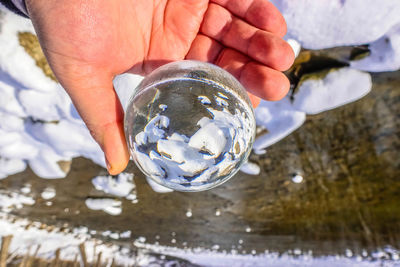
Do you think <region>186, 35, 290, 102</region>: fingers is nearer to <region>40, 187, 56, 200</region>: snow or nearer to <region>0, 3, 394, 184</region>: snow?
<region>0, 3, 394, 184</region>: snow

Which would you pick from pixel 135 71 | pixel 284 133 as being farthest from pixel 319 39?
pixel 135 71

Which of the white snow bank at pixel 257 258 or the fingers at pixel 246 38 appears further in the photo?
the white snow bank at pixel 257 258

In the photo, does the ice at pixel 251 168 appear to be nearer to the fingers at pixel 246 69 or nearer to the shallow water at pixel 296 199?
the shallow water at pixel 296 199

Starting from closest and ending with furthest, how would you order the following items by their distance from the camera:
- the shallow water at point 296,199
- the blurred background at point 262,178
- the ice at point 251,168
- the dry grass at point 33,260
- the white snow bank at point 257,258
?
the blurred background at point 262,178, the shallow water at point 296,199, the ice at point 251,168, the white snow bank at point 257,258, the dry grass at point 33,260

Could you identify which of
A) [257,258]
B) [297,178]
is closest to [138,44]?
[297,178]

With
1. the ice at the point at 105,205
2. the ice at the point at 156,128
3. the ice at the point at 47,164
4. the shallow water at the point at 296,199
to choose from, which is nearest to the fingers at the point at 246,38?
the ice at the point at 156,128

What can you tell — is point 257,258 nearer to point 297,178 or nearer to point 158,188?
point 297,178
